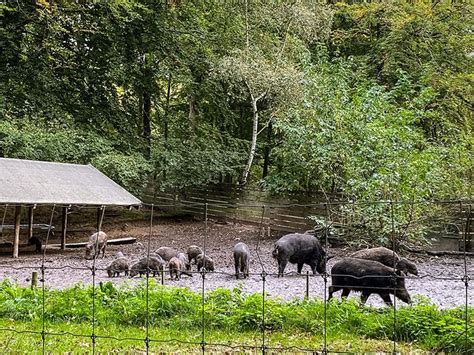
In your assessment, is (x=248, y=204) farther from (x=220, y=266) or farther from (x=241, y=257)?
(x=241, y=257)

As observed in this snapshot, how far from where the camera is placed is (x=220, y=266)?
1284cm

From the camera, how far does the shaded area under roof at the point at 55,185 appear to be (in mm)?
13844

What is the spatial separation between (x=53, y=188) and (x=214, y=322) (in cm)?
977

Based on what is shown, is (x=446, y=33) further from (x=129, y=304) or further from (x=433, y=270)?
(x=129, y=304)

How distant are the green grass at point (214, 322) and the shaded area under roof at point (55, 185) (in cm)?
680

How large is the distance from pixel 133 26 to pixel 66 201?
975cm

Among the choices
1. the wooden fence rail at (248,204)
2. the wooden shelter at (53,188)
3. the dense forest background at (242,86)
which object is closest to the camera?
the wooden shelter at (53,188)

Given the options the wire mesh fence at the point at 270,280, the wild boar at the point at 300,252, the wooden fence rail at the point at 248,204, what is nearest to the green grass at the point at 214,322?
the wire mesh fence at the point at 270,280

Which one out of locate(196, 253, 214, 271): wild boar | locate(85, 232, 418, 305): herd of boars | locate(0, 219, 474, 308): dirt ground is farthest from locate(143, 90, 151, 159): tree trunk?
locate(85, 232, 418, 305): herd of boars

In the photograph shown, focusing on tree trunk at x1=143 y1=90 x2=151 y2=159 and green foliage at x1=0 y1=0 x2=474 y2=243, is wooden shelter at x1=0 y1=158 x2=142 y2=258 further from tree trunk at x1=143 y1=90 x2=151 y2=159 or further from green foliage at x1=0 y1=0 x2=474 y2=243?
tree trunk at x1=143 y1=90 x2=151 y2=159

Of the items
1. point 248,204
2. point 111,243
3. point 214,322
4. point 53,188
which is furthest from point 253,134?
point 214,322

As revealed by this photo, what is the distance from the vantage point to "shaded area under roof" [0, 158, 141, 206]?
Result: 545 inches

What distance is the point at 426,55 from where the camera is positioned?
794 inches

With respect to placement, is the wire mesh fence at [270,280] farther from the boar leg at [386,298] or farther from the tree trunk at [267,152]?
the tree trunk at [267,152]
